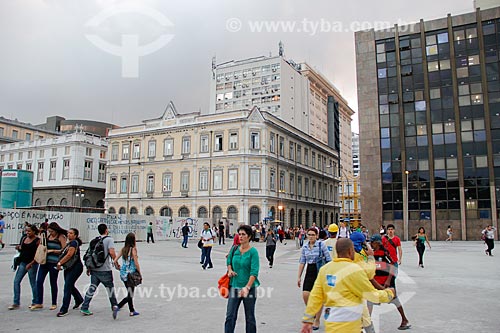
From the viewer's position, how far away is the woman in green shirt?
18.2 feet

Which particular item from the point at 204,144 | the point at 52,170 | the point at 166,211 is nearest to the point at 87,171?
the point at 52,170

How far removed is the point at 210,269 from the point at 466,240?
112 feet

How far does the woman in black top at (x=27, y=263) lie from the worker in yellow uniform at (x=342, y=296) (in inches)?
256

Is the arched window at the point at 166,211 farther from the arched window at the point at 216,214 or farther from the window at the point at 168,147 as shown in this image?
the window at the point at 168,147

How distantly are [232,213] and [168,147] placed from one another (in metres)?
12.6

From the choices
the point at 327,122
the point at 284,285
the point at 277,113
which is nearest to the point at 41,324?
the point at 284,285

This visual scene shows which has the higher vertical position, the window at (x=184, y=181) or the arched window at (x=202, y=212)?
the window at (x=184, y=181)

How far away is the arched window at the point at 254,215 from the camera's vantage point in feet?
158

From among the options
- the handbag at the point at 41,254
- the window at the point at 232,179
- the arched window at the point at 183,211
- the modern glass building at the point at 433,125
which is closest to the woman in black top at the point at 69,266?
the handbag at the point at 41,254

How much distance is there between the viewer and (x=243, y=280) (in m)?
5.75

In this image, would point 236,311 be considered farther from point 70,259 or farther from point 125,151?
point 125,151

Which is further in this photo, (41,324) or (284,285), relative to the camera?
(284,285)

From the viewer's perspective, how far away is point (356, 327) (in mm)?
3824

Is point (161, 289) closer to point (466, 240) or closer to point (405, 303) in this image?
point (405, 303)
